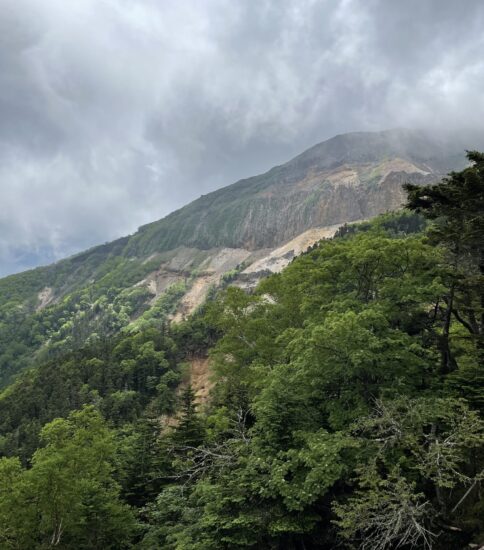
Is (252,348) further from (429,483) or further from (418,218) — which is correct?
(418,218)

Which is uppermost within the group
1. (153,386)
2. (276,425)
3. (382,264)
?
(382,264)

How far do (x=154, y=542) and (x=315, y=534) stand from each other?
774 centimetres

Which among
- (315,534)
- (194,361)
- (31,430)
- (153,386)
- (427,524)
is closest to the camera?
(427,524)

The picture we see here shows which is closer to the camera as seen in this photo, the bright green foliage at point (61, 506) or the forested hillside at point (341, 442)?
the forested hillside at point (341, 442)

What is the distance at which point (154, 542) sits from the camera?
1883 centimetres

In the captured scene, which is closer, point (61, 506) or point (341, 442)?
point (341, 442)

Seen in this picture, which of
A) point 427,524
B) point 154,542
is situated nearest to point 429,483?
point 427,524

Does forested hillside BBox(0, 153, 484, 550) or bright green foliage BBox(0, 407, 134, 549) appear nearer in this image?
forested hillside BBox(0, 153, 484, 550)

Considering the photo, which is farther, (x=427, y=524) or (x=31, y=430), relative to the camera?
(x=31, y=430)

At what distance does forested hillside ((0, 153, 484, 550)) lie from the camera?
13.3m

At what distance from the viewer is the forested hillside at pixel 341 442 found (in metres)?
13.3

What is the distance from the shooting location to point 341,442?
13984 millimetres

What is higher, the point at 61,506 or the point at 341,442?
the point at 341,442

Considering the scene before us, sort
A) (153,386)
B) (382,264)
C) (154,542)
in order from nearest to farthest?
(154,542), (382,264), (153,386)
